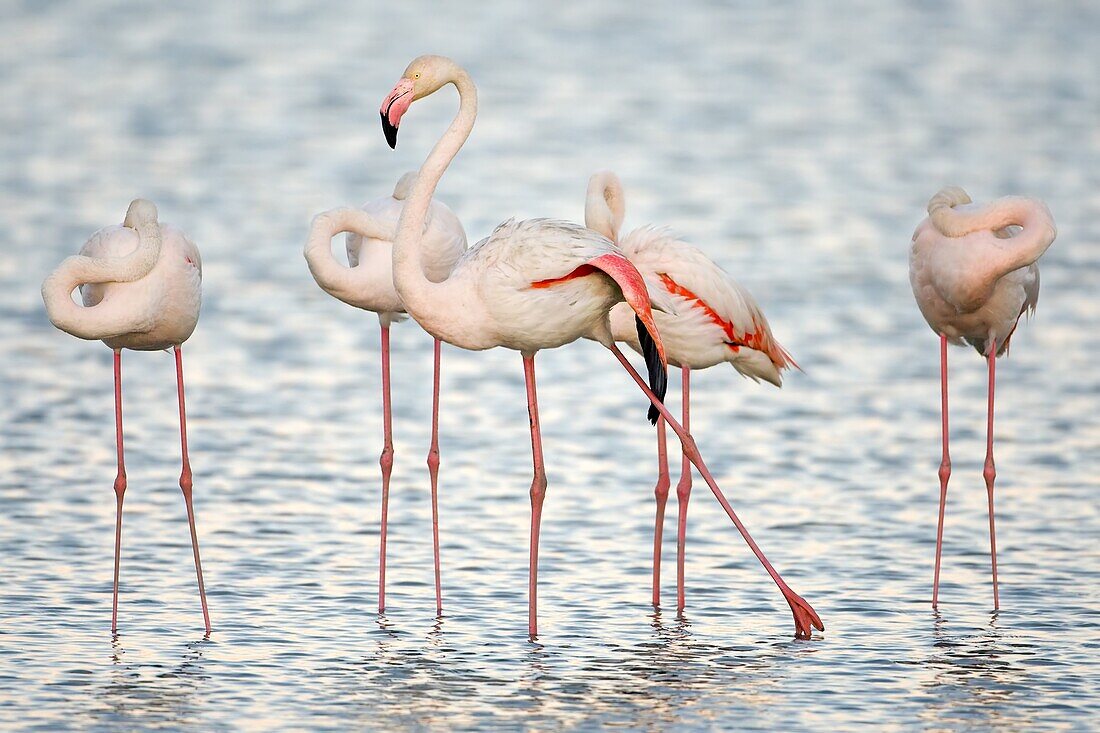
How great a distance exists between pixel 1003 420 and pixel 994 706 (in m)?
4.25

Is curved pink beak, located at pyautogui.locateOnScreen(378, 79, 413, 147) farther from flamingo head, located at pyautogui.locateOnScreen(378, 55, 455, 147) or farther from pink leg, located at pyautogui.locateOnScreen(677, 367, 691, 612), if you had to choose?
pink leg, located at pyautogui.locateOnScreen(677, 367, 691, 612)

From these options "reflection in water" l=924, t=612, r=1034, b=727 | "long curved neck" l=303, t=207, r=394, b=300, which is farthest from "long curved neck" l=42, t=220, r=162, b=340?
"reflection in water" l=924, t=612, r=1034, b=727

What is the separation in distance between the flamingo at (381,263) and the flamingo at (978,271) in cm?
192

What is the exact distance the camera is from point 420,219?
24.1ft

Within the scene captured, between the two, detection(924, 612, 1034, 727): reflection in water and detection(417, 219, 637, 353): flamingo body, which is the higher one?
detection(417, 219, 637, 353): flamingo body

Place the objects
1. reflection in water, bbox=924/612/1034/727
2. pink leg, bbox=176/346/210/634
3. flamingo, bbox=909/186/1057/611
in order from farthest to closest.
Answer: flamingo, bbox=909/186/1057/611, pink leg, bbox=176/346/210/634, reflection in water, bbox=924/612/1034/727

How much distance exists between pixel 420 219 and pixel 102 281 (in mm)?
1166

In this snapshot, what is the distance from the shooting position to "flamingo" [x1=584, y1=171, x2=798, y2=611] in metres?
8.34

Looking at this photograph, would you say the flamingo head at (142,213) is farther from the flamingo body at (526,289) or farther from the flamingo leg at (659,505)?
the flamingo leg at (659,505)

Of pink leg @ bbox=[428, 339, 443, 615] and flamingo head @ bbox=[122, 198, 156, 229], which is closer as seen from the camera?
flamingo head @ bbox=[122, 198, 156, 229]

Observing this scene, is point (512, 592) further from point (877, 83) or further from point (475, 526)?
point (877, 83)

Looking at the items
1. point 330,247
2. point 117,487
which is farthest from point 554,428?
point 117,487

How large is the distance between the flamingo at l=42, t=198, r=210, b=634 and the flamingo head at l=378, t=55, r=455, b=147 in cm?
95

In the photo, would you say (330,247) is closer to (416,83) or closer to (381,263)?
(381,263)
